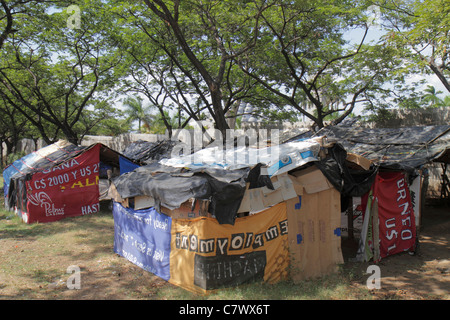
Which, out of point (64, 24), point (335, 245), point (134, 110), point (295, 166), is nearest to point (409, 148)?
point (335, 245)

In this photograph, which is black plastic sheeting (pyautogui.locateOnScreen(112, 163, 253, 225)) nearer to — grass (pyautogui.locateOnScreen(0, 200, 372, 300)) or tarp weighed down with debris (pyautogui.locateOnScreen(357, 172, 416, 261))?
grass (pyautogui.locateOnScreen(0, 200, 372, 300))

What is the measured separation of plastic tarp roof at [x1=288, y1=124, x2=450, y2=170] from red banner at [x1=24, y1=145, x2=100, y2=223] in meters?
8.12

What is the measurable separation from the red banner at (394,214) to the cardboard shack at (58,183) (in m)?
8.09

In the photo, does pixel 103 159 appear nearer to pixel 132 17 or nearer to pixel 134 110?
pixel 132 17

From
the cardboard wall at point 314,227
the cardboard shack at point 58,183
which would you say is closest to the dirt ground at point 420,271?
the cardboard wall at point 314,227

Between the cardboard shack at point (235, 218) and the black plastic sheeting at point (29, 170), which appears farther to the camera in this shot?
the black plastic sheeting at point (29, 170)

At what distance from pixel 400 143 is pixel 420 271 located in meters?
4.41

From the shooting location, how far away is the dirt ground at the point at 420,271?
245 inches

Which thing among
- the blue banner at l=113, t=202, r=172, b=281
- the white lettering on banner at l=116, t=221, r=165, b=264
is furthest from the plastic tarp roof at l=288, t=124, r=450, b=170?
the white lettering on banner at l=116, t=221, r=165, b=264

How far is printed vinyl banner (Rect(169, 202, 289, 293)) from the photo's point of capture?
588 cm

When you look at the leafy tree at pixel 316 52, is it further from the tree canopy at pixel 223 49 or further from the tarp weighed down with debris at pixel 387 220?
the tarp weighed down with debris at pixel 387 220

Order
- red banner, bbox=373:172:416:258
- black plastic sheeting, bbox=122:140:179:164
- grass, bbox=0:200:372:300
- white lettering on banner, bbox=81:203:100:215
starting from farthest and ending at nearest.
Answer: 1. black plastic sheeting, bbox=122:140:179:164
2. white lettering on banner, bbox=81:203:100:215
3. red banner, bbox=373:172:416:258
4. grass, bbox=0:200:372:300

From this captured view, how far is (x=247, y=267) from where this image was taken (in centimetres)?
621

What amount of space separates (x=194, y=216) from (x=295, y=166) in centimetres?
206
